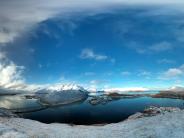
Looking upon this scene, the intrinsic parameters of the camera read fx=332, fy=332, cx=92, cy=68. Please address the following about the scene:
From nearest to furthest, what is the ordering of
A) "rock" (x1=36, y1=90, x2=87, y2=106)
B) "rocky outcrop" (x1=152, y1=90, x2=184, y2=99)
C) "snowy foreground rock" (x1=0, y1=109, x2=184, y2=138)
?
"snowy foreground rock" (x1=0, y1=109, x2=184, y2=138) < "rocky outcrop" (x1=152, y1=90, x2=184, y2=99) < "rock" (x1=36, y1=90, x2=87, y2=106)

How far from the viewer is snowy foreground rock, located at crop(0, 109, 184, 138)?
36.2 meters

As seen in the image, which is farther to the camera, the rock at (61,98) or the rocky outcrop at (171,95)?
the rock at (61,98)

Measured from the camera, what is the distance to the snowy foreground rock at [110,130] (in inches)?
1423

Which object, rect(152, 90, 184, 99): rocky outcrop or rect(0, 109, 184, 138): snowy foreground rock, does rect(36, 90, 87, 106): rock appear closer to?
rect(152, 90, 184, 99): rocky outcrop

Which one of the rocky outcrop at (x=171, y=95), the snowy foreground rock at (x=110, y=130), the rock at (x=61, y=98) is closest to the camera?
the snowy foreground rock at (x=110, y=130)

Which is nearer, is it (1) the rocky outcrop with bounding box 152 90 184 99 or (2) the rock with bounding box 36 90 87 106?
(1) the rocky outcrop with bounding box 152 90 184 99

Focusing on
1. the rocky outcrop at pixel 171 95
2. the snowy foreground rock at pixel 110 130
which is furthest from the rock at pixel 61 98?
the snowy foreground rock at pixel 110 130

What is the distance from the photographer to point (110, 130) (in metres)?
42.1

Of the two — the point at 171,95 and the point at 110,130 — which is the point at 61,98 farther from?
the point at 110,130

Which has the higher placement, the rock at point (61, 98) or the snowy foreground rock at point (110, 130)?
the rock at point (61, 98)

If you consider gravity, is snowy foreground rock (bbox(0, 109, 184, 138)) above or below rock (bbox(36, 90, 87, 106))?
below

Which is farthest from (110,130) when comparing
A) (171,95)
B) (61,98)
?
(61,98)

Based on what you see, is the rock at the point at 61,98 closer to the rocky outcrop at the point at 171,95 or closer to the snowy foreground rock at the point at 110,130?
the rocky outcrop at the point at 171,95

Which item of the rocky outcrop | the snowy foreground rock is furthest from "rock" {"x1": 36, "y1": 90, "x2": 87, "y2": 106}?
the snowy foreground rock
